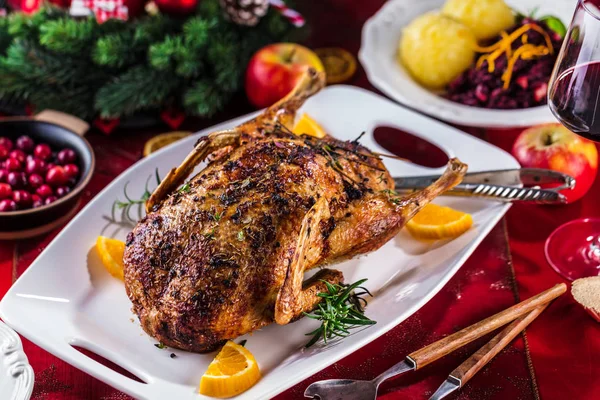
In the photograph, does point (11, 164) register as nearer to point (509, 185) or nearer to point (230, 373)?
point (230, 373)

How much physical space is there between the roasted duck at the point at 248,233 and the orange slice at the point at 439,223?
0.74 ft

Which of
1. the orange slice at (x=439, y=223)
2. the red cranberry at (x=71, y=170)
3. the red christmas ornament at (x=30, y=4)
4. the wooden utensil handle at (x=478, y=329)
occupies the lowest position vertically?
the red cranberry at (x=71, y=170)

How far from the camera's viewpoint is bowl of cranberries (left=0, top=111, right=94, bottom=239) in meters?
2.86

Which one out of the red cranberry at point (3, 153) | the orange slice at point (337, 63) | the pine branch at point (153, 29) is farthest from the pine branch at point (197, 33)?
the red cranberry at point (3, 153)

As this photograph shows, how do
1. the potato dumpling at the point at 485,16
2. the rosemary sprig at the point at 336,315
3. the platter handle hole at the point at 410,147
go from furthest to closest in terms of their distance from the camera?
1. the potato dumpling at the point at 485,16
2. the platter handle hole at the point at 410,147
3. the rosemary sprig at the point at 336,315

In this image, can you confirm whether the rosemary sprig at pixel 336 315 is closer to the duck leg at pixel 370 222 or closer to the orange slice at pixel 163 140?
the duck leg at pixel 370 222

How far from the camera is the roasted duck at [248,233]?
2.11 metres

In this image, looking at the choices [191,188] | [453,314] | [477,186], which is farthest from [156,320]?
[477,186]

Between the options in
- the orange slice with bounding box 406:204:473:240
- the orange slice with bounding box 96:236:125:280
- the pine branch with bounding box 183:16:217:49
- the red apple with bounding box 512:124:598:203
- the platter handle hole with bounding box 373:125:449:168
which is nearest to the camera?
Answer: the orange slice with bounding box 96:236:125:280

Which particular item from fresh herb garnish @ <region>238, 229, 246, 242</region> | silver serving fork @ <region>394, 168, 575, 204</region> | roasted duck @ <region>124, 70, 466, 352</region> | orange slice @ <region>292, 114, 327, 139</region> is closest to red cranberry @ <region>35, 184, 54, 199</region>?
roasted duck @ <region>124, 70, 466, 352</region>

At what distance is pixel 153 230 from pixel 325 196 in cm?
56

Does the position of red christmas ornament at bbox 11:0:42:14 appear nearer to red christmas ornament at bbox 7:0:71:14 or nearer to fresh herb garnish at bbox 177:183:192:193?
red christmas ornament at bbox 7:0:71:14

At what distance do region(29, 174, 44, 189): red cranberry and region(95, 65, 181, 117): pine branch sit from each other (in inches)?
22.1

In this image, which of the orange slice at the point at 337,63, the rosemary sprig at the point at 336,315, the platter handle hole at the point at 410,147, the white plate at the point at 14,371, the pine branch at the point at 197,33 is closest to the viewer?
the white plate at the point at 14,371
